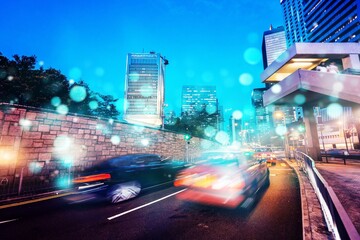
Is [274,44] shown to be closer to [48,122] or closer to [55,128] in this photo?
[55,128]

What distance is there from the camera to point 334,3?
2830 inches

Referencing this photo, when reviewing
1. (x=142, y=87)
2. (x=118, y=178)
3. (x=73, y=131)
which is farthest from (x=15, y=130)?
(x=142, y=87)

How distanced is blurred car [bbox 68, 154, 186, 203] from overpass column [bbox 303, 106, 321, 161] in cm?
1719

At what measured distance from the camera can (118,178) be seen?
A: 243 inches

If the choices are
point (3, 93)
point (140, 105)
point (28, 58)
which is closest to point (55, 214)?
Answer: point (3, 93)

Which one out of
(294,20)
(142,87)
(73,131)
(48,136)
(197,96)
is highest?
(294,20)

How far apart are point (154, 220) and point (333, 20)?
107 metres

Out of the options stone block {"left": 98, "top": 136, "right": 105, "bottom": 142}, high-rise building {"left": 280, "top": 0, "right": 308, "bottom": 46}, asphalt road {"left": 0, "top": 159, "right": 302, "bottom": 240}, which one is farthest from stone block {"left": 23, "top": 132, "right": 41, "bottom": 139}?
high-rise building {"left": 280, "top": 0, "right": 308, "bottom": 46}

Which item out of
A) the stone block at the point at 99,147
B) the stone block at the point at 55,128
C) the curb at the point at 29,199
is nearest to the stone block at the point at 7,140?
the stone block at the point at 55,128

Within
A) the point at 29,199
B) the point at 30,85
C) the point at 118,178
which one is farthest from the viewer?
the point at 30,85

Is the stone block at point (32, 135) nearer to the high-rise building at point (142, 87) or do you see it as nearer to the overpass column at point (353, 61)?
the overpass column at point (353, 61)

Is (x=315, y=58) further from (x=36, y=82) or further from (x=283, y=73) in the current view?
(x=36, y=82)

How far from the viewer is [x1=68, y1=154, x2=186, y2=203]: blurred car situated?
5741 millimetres

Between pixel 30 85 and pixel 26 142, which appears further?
pixel 30 85
